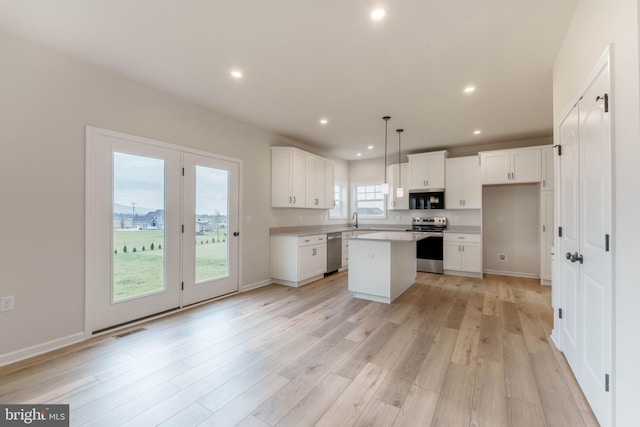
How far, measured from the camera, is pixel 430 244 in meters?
5.69

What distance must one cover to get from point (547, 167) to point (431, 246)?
96.2 inches

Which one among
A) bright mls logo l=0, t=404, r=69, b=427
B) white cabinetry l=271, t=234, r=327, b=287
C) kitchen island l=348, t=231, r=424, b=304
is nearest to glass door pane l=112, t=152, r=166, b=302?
bright mls logo l=0, t=404, r=69, b=427

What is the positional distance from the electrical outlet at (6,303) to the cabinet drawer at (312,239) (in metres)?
3.29

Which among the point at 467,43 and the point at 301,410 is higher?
the point at 467,43

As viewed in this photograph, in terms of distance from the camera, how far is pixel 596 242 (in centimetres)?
166

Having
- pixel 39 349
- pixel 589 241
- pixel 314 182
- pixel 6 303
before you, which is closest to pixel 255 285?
pixel 314 182

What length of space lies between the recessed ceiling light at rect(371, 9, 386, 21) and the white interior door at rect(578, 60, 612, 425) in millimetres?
1427

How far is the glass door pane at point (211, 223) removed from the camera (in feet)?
12.4

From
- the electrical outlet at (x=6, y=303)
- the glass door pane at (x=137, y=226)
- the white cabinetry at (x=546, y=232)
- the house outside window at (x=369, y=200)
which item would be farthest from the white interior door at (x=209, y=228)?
the white cabinetry at (x=546, y=232)

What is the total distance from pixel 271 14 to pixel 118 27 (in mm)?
1289

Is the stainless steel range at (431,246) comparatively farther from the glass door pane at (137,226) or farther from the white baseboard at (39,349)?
the white baseboard at (39,349)

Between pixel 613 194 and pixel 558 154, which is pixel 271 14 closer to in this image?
pixel 613 194

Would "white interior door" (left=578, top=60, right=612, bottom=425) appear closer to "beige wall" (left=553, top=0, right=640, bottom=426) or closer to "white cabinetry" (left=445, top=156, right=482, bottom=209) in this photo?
"beige wall" (left=553, top=0, right=640, bottom=426)

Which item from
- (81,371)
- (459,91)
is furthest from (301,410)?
(459,91)
